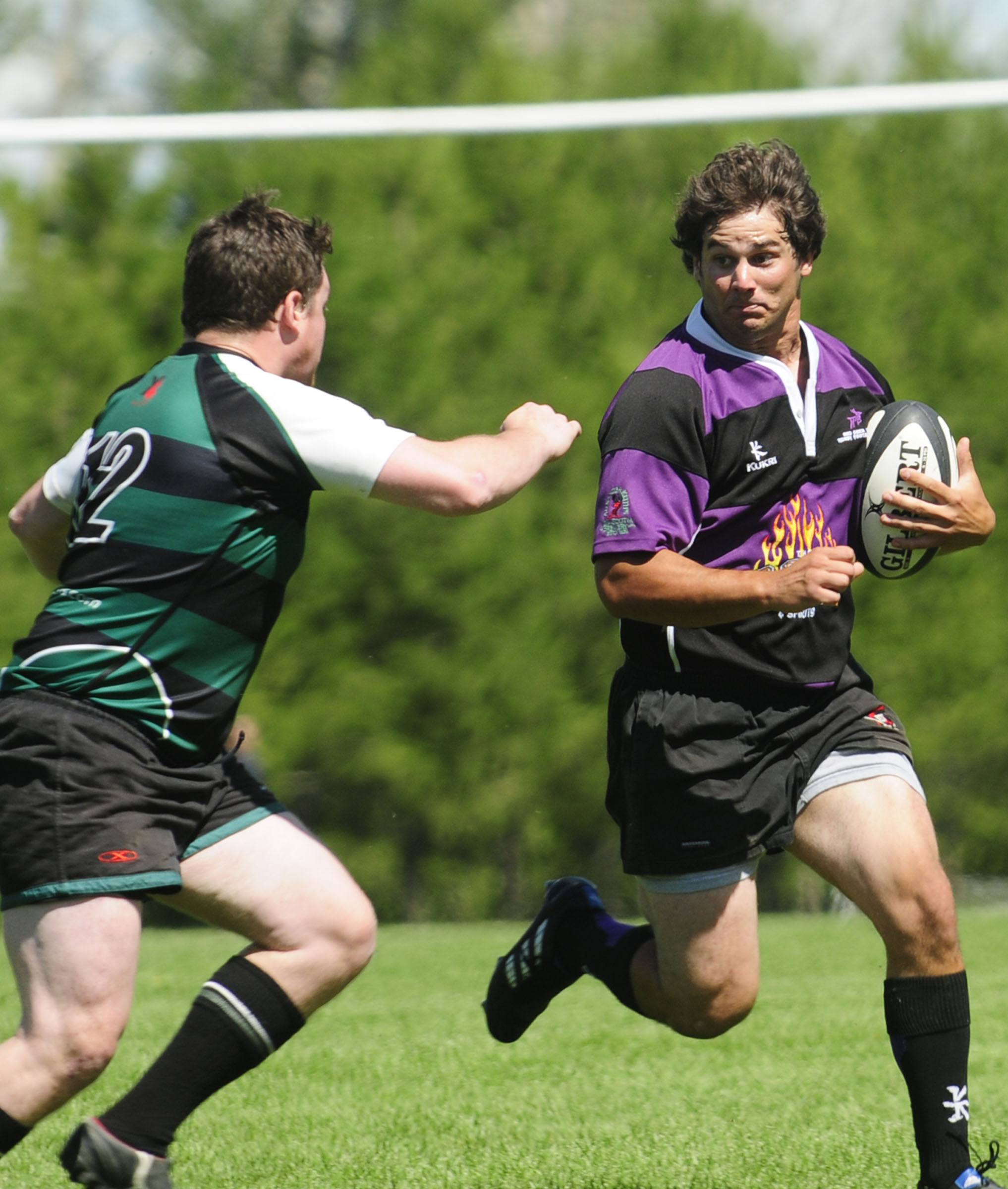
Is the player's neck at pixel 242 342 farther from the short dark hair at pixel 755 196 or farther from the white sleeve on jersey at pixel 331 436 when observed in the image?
the short dark hair at pixel 755 196

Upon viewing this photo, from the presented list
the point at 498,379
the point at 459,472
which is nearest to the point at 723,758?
the point at 459,472

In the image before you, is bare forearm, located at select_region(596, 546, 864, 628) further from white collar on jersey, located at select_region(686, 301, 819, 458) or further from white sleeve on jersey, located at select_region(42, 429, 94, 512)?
white sleeve on jersey, located at select_region(42, 429, 94, 512)

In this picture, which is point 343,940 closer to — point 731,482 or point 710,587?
point 710,587

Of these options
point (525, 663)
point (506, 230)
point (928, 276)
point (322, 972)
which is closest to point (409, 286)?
point (506, 230)

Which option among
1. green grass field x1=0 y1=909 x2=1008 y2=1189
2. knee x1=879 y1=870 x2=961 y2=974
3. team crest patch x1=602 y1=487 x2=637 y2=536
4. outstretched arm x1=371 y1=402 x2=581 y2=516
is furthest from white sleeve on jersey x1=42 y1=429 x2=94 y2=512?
knee x1=879 y1=870 x2=961 y2=974

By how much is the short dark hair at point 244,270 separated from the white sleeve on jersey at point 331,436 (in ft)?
0.71

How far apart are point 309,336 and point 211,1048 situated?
1368mm

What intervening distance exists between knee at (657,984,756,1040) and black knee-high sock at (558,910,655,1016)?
0.09 metres

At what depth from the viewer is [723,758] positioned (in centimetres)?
336

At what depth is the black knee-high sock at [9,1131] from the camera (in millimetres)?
2680

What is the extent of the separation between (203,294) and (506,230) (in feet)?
27.9

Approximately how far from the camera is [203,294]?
2980 mm

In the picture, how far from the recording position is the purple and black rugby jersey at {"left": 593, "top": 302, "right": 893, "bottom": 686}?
128 inches

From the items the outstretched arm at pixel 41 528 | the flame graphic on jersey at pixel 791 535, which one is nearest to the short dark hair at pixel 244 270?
the outstretched arm at pixel 41 528
